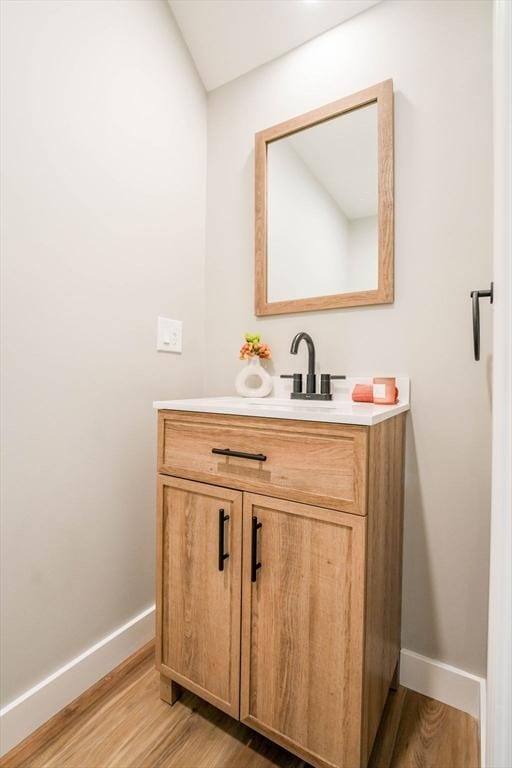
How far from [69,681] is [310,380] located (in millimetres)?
1238

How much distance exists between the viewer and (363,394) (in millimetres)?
1277

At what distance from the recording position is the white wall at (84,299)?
1.06 metres

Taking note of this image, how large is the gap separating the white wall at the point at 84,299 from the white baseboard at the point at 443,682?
0.97 meters

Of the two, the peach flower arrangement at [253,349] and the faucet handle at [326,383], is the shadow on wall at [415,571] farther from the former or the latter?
the peach flower arrangement at [253,349]

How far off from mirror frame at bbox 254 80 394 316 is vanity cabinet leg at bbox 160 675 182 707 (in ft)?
4.30

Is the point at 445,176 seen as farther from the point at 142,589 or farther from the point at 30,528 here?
the point at 142,589

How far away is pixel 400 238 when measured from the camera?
1.27 metres

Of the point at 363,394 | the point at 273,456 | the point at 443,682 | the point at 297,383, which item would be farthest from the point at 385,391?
the point at 443,682

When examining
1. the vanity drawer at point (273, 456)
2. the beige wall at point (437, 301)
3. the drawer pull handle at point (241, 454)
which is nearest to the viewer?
the vanity drawer at point (273, 456)

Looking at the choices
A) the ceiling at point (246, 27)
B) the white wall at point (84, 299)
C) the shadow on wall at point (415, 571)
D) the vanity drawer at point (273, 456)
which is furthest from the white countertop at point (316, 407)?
the ceiling at point (246, 27)

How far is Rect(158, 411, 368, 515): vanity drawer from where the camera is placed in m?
0.86

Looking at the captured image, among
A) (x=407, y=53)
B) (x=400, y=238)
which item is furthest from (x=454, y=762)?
(x=407, y=53)

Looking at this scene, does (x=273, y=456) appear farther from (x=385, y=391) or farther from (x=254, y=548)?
(x=385, y=391)

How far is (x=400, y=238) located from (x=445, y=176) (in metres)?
0.22
